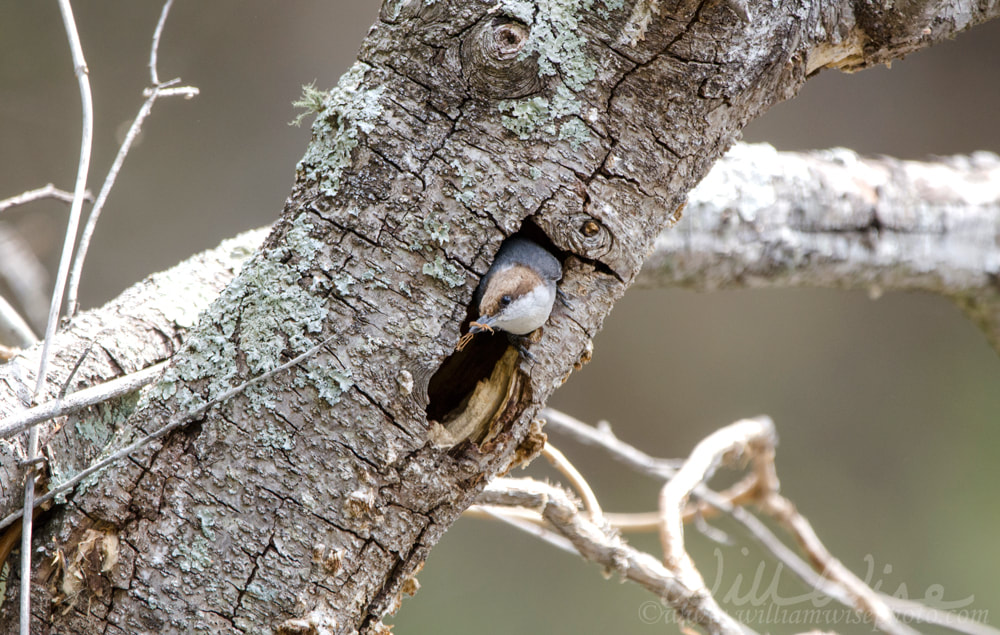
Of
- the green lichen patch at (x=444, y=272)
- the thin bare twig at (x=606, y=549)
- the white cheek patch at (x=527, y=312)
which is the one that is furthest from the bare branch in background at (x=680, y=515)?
the green lichen patch at (x=444, y=272)

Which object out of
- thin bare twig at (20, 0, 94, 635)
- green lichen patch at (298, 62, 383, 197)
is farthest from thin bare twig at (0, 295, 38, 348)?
green lichen patch at (298, 62, 383, 197)

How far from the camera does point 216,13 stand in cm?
334

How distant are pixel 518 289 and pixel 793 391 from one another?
3.41 m

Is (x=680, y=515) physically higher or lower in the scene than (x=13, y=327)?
higher

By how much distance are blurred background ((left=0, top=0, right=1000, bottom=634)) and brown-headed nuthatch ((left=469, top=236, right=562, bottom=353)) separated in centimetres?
286

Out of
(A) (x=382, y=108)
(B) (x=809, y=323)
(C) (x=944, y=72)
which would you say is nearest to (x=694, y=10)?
Answer: (A) (x=382, y=108)

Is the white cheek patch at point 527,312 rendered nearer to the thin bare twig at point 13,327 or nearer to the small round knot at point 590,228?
the small round knot at point 590,228

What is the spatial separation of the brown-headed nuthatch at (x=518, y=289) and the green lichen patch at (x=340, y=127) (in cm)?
27

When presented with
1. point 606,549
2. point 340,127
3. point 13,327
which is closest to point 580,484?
point 606,549

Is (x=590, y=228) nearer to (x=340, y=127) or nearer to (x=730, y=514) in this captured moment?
(x=340, y=127)

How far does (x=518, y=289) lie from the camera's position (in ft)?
3.49

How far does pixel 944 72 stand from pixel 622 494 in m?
2.98

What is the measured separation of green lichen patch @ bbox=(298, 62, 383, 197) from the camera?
1021mm

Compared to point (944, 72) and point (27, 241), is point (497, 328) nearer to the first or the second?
point (27, 241)
